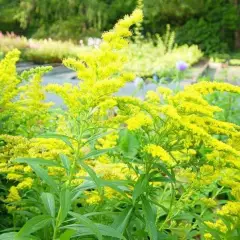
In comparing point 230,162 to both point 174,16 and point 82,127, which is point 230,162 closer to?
point 82,127

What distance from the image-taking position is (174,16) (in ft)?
84.3

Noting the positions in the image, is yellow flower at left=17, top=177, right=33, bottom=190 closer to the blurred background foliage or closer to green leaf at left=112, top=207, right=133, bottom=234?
green leaf at left=112, top=207, right=133, bottom=234

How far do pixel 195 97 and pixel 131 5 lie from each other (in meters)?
25.0

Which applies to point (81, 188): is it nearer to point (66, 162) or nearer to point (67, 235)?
point (66, 162)

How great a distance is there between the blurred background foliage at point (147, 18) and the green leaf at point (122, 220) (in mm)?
22769

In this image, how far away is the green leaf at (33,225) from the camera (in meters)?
1.53

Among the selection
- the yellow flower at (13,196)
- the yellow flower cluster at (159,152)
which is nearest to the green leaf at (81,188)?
the yellow flower cluster at (159,152)

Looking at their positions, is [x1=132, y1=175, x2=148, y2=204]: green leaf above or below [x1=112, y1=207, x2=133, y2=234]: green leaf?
above

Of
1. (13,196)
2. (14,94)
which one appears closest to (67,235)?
(13,196)

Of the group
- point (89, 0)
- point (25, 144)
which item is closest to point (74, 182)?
→ point (25, 144)

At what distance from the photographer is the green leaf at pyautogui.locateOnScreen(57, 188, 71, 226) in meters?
1.58

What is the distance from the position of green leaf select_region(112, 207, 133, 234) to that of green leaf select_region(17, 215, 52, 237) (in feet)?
0.77

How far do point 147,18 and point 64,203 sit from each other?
2462 centimetres

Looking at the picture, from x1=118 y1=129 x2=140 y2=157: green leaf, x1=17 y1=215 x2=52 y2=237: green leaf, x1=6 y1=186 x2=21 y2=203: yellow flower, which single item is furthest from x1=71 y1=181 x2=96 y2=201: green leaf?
x1=118 y1=129 x2=140 y2=157: green leaf
